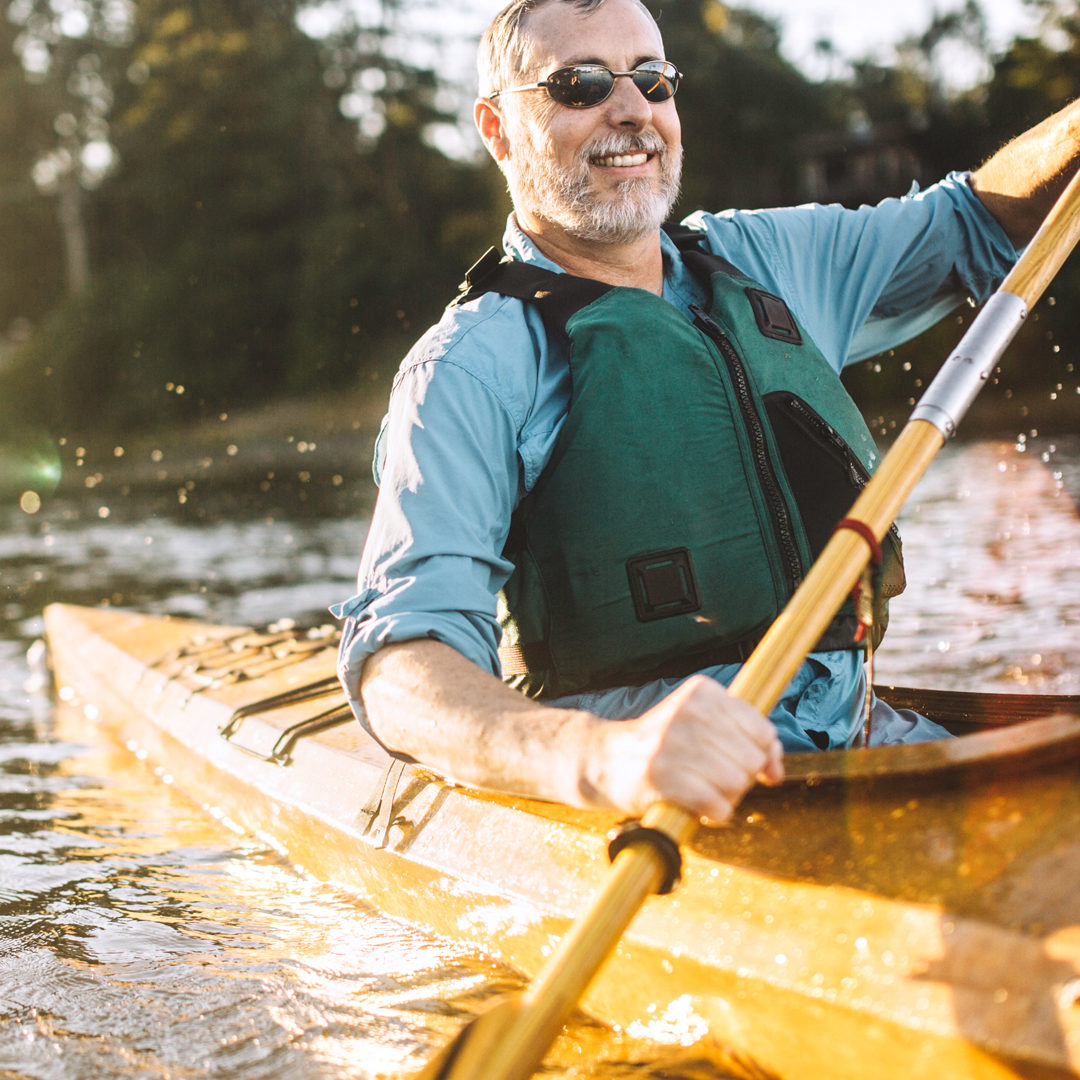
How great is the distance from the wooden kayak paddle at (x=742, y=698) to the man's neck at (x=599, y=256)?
26.1 inches

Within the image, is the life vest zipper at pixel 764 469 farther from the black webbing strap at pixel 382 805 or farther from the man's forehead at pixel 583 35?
the black webbing strap at pixel 382 805

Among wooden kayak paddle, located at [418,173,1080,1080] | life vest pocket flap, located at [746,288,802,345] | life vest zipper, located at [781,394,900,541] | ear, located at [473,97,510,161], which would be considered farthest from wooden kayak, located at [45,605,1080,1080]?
ear, located at [473,97,510,161]

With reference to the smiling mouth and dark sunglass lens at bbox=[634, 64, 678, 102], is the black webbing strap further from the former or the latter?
dark sunglass lens at bbox=[634, 64, 678, 102]

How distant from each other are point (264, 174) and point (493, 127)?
26797 millimetres

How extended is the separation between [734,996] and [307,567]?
7168 millimetres

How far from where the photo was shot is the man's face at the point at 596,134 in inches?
84.0

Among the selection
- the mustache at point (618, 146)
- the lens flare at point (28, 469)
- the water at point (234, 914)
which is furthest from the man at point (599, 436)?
the lens flare at point (28, 469)

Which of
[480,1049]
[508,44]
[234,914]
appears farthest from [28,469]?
[480,1049]

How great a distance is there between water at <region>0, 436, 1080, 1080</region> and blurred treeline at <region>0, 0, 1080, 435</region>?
16.6 metres

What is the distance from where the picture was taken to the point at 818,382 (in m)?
2.13

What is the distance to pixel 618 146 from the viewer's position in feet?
7.14

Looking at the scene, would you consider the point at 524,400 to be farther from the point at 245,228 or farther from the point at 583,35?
the point at 245,228

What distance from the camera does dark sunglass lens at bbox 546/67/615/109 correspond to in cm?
212

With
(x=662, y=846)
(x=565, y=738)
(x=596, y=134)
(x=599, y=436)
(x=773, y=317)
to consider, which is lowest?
(x=662, y=846)
